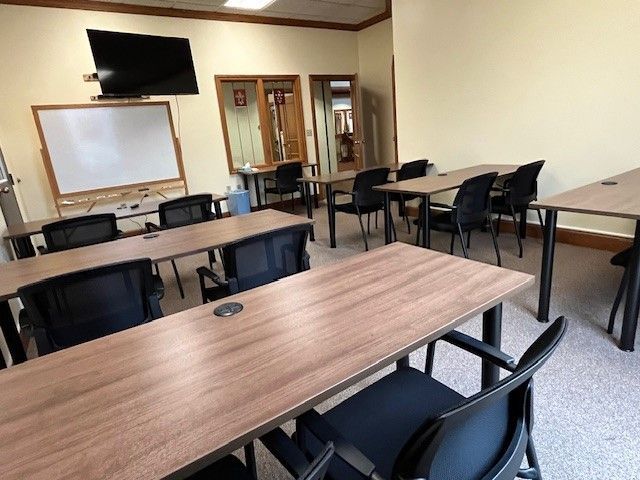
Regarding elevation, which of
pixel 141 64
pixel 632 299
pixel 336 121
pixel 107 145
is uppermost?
pixel 141 64

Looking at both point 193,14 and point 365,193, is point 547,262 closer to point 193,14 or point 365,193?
point 365,193

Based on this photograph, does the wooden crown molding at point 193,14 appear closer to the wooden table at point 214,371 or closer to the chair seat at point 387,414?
the wooden table at point 214,371

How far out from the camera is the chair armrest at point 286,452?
2.51 feet

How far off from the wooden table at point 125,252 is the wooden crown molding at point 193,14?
13.5ft

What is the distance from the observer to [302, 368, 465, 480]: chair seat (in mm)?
980

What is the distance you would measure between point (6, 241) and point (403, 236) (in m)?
3.81

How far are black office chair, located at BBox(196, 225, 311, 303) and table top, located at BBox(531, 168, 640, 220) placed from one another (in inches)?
54.7

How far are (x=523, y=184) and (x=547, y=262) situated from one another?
140cm

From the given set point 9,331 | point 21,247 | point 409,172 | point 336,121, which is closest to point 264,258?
point 9,331

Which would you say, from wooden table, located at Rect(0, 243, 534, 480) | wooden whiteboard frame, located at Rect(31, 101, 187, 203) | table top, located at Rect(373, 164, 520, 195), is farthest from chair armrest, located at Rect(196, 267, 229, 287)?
wooden whiteboard frame, located at Rect(31, 101, 187, 203)

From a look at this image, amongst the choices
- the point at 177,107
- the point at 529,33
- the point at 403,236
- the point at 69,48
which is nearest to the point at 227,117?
the point at 177,107

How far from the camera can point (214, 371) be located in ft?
2.96

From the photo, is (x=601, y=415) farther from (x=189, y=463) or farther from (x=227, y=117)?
(x=227, y=117)

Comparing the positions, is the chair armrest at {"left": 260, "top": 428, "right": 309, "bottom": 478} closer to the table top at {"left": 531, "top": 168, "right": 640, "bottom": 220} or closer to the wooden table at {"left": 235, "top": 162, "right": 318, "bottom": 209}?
the table top at {"left": 531, "top": 168, "right": 640, "bottom": 220}
